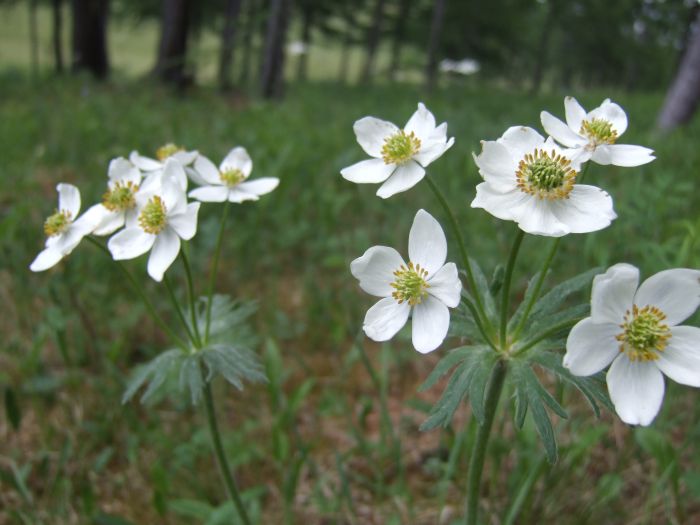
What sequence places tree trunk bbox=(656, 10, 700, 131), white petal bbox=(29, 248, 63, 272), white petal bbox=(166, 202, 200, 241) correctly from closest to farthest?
white petal bbox=(166, 202, 200, 241)
white petal bbox=(29, 248, 63, 272)
tree trunk bbox=(656, 10, 700, 131)

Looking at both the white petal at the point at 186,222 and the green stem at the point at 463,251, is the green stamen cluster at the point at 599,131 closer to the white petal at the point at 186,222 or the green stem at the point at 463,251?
the green stem at the point at 463,251

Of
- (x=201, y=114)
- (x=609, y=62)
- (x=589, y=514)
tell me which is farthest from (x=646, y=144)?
(x=609, y=62)

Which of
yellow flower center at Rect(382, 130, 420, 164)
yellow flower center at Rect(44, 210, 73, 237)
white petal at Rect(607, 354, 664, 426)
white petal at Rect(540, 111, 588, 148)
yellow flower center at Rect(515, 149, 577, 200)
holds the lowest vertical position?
yellow flower center at Rect(44, 210, 73, 237)

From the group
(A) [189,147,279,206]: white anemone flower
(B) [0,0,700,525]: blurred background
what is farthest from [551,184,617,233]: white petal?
(A) [189,147,279,206]: white anemone flower

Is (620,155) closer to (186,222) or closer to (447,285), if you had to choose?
(447,285)

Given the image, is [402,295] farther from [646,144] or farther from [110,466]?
[646,144]

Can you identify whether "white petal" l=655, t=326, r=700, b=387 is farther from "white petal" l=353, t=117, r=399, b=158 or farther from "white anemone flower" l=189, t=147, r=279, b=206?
"white anemone flower" l=189, t=147, r=279, b=206

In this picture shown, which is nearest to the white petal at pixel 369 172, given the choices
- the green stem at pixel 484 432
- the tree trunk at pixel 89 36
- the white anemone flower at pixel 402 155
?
the white anemone flower at pixel 402 155
